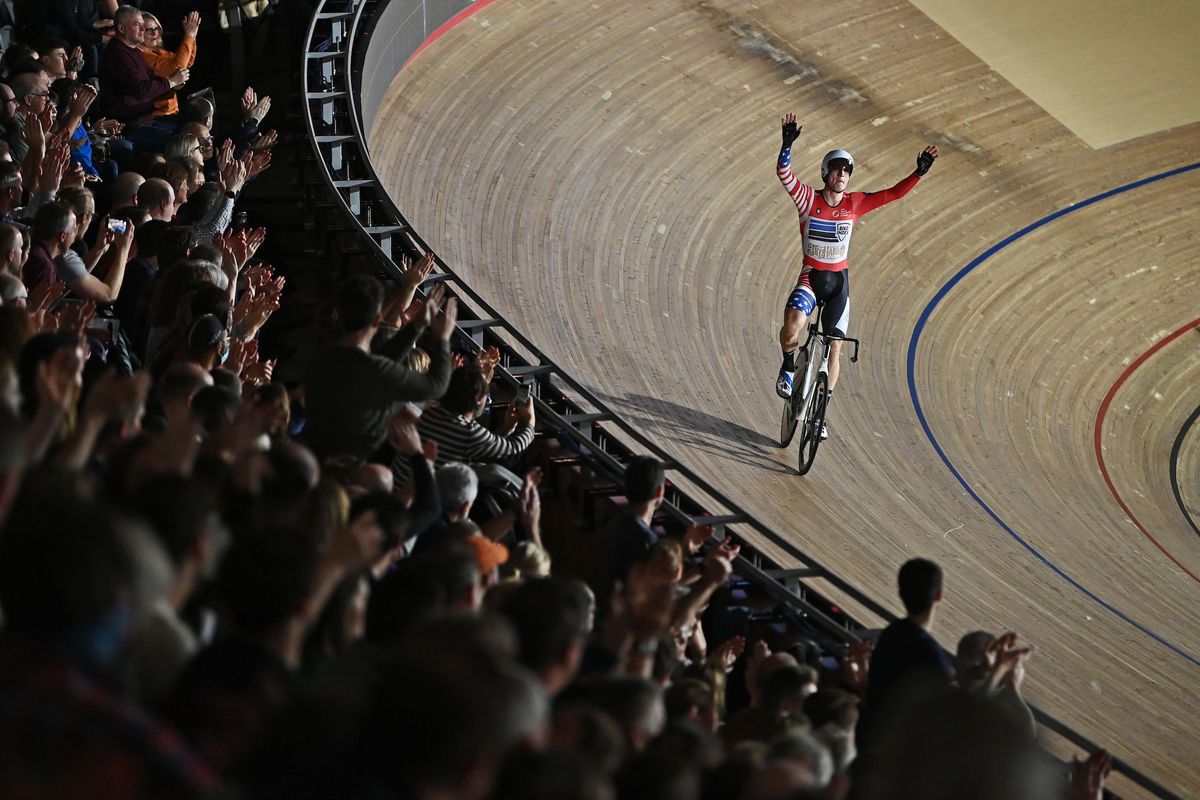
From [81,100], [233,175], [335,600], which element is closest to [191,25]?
[81,100]

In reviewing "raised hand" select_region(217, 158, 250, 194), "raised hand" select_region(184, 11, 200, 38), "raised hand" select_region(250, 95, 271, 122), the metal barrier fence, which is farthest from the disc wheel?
"raised hand" select_region(184, 11, 200, 38)

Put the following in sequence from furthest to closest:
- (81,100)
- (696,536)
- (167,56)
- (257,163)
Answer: (167,56)
(257,163)
(81,100)
(696,536)

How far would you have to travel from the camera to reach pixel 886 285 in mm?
10086

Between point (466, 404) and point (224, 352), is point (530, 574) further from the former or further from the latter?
point (224, 352)

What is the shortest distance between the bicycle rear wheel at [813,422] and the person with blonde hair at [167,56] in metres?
3.55

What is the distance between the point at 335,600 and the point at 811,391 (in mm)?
4951

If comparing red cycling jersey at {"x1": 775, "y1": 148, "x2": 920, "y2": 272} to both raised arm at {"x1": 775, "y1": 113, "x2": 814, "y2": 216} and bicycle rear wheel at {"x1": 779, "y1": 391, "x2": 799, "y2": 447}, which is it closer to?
raised arm at {"x1": 775, "y1": 113, "x2": 814, "y2": 216}

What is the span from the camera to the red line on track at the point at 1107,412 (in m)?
8.64

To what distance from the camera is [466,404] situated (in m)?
4.51

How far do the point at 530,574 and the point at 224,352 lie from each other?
4.91ft

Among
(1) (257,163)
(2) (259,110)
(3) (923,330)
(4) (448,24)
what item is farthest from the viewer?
(4) (448,24)

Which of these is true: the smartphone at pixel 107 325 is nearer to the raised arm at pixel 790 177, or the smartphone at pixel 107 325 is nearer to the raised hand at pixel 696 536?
the raised hand at pixel 696 536

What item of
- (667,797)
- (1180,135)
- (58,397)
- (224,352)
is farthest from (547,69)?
(667,797)

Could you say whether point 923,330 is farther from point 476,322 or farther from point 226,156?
point 226,156
